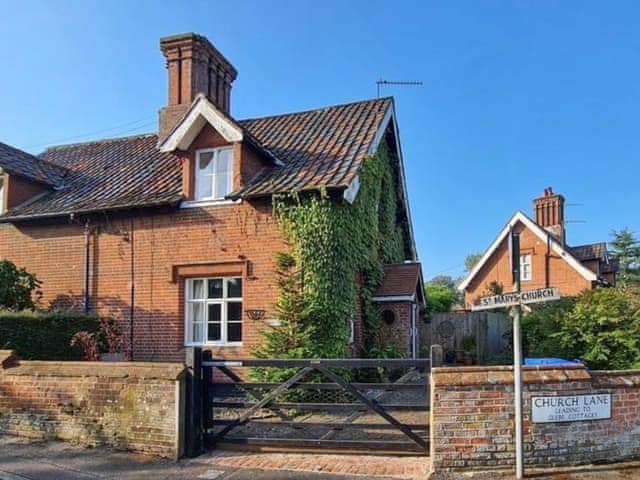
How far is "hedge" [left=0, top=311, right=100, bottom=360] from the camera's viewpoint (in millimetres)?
12000

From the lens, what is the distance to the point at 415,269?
16500 millimetres

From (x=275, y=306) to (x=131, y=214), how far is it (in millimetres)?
5021

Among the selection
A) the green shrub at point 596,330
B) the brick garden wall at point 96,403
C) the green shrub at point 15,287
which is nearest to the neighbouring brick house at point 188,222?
the green shrub at point 15,287

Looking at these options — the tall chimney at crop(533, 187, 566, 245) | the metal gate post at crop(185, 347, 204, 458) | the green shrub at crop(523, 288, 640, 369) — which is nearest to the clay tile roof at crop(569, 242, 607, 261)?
the tall chimney at crop(533, 187, 566, 245)

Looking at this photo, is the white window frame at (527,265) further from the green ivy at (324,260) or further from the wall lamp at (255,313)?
the wall lamp at (255,313)

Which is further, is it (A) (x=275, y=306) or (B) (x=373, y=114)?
(B) (x=373, y=114)

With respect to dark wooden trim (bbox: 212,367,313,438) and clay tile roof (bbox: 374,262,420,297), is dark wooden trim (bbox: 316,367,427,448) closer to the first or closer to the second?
dark wooden trim (bbox: 212,367,313,438)

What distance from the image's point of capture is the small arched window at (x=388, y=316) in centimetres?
1539

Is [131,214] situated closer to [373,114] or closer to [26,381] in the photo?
[26,381]

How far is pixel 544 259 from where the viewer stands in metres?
33.3

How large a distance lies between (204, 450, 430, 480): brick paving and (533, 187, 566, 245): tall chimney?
98.5ft

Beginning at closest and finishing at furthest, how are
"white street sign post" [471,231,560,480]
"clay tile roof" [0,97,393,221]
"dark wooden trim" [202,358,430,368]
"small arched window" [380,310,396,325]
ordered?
"white street sign post" [471,231,560,480]
"dark wooden trim" [202,358,430,368]
"clay tile roof" [0,97,393,221]
"small arched window" [380,310,396,325]

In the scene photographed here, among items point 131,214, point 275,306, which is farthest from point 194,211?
point 275,306

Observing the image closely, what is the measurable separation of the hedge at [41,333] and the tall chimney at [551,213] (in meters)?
29.0
